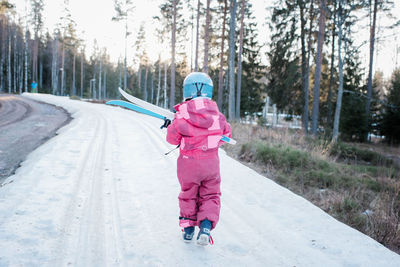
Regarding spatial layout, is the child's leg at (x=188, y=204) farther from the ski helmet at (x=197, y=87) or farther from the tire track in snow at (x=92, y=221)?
the ski helmet at (x=197, y=87)

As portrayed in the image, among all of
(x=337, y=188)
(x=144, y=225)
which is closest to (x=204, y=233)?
(x=144, y=225)

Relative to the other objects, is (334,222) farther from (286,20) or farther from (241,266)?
(286,20)

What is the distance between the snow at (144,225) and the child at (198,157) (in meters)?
0.36

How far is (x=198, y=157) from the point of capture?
9.55 ft

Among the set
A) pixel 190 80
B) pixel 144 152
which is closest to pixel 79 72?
pixel 144 152

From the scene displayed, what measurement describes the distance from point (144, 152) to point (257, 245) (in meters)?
4.78

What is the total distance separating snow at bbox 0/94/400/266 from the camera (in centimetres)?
278

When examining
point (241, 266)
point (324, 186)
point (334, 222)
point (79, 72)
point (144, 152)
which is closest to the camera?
point (241, 266)

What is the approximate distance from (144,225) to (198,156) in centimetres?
125

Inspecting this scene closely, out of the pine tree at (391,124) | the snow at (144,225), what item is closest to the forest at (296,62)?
the pine tree at (391,124)

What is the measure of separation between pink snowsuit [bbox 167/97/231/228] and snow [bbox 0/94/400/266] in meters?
0.44

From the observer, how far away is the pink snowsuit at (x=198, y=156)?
289 centimetres

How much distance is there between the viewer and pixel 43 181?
4609 mm

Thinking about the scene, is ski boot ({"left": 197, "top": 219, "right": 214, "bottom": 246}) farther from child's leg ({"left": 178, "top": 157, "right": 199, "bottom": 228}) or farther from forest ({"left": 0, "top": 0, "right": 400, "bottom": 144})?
forest ({"left": 0, "top": 0, "right": 400, "bottom": 144})
